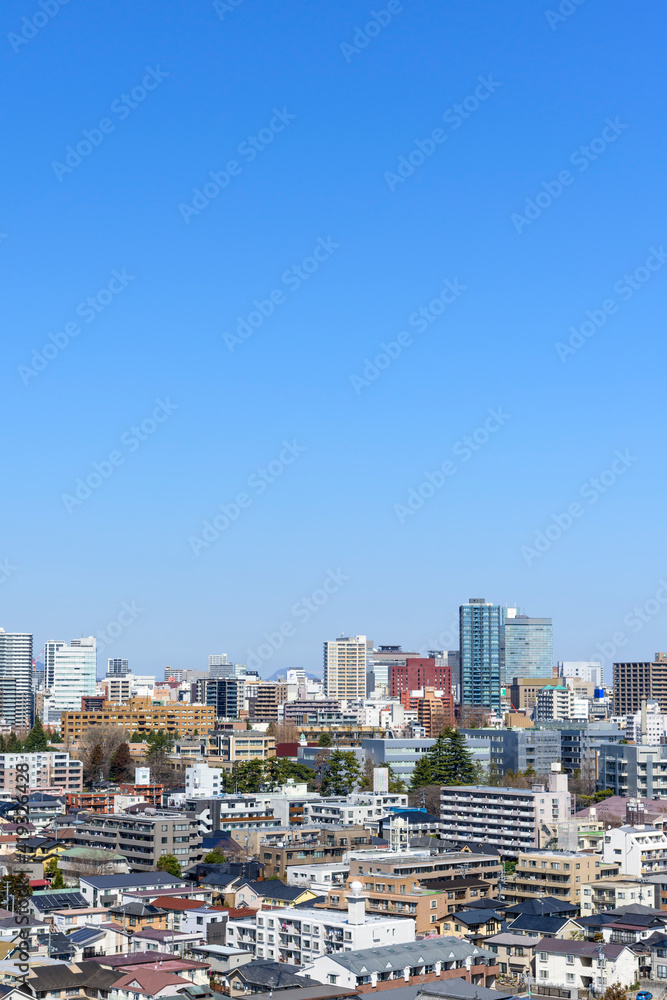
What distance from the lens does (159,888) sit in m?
23.4

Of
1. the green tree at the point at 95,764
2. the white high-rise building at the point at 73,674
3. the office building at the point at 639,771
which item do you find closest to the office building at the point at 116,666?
the white high-rise building at the point at 73,674

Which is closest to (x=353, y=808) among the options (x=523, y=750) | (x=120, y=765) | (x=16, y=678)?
(x=523, y=750)

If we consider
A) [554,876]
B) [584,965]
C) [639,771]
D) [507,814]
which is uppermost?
[639,771]

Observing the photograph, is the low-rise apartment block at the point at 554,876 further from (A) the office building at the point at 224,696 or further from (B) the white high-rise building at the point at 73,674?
(B) the white high-rise building at the point at 73,674

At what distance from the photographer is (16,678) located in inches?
3130

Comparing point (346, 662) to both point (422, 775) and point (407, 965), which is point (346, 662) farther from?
point (407, 965)

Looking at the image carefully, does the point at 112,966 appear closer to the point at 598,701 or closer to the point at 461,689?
the point at 598,701

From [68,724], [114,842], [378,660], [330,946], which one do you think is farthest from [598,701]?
[330,946]

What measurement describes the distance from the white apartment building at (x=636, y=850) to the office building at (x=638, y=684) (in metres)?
46.7

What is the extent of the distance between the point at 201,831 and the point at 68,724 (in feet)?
76.4

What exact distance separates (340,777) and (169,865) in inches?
520

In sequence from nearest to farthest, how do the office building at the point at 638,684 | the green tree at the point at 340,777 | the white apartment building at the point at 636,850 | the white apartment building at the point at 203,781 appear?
the white apartment building at the point at 636,850 → the white apartment building at the point at 203,781 → the green tree at the point at 340,777 → the office building at the point at 638,684

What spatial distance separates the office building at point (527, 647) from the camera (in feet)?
301

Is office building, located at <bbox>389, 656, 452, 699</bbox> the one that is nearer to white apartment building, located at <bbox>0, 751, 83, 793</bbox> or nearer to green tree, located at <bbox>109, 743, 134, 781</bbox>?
green tree, located at <bbox>109, 743, 134, 781</bbox>
